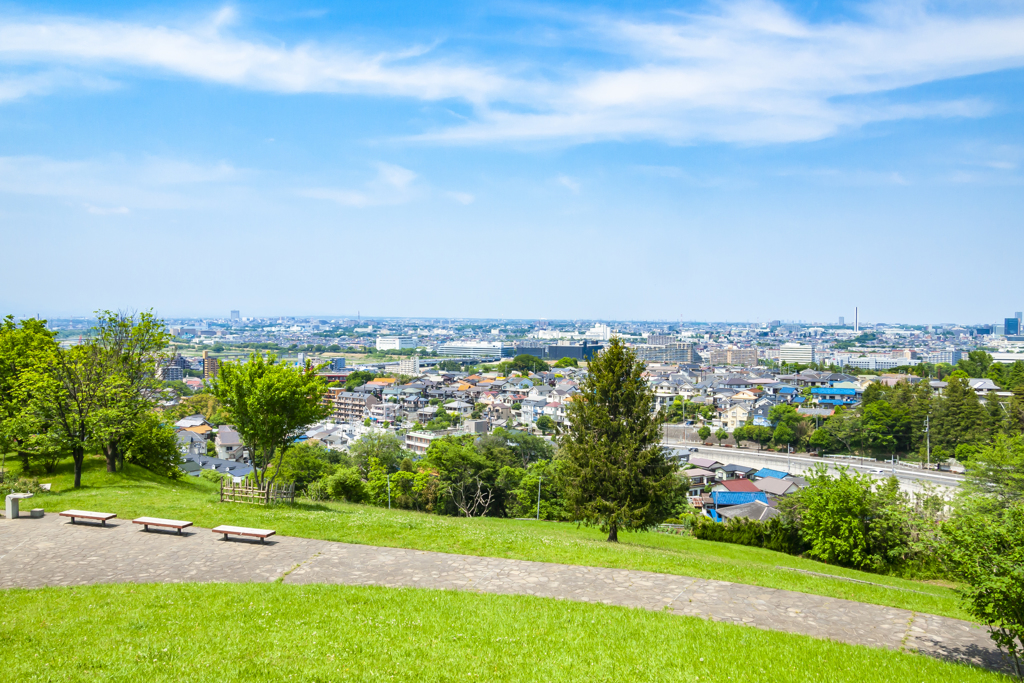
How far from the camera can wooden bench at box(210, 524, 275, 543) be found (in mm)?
9945

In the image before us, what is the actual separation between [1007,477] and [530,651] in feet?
83.3

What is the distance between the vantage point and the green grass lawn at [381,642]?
18.1 ft

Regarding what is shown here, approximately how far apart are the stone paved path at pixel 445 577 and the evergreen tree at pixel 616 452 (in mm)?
4803

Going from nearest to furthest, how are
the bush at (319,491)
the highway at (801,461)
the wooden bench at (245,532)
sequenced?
1. the wooden bench at (245,532)
2. the bush at (319,491)
3. the highway at (801,461)

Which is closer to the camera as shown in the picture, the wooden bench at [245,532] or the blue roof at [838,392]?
the wooden bench at [245,532]

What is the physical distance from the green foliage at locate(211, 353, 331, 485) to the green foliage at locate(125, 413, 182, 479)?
22.6 ft

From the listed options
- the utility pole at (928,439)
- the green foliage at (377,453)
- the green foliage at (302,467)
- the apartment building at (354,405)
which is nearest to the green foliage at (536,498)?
the green foliage at (377,453)

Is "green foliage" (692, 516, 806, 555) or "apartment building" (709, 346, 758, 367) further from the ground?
"green foliage" (692, 516, 806, 555)

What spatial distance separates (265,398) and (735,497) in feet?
104

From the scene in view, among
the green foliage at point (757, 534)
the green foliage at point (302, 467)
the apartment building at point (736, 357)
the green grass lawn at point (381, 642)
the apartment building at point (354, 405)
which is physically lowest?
the apartment building at point (354, 405)

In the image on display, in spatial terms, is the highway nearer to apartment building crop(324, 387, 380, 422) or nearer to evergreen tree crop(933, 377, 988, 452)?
evergreen tree crop(933, 377, 988, 452)

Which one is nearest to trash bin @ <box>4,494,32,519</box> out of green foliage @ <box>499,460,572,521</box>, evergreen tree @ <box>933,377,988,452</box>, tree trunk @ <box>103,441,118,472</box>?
tree trunk @ <box>103,441,118,472</box>

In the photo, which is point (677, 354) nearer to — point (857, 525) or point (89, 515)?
point (857, 525)

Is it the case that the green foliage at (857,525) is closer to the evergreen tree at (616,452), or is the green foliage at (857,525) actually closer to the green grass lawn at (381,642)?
the evergreen tree at (616,452)
